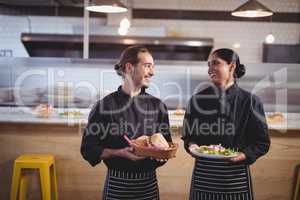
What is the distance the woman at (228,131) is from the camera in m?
3.34

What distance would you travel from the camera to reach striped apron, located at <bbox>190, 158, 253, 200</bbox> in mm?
3336

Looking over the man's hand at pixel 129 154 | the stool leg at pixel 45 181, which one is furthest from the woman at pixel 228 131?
the stool leg at pixel 45 181

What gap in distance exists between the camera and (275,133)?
167 inches

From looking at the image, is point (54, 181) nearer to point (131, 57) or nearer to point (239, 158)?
point (131, 57)

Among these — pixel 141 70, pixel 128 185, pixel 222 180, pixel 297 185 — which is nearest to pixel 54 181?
A: pixel 128 185

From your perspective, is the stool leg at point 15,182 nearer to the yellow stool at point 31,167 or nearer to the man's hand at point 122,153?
the yellow stool at point 31,167

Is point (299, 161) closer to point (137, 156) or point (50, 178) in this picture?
point (137, 156)

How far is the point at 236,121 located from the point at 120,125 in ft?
2.80

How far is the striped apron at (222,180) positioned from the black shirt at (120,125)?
0.34m

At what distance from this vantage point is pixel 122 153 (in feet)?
10.8

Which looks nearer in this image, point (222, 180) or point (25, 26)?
point (222, 180)

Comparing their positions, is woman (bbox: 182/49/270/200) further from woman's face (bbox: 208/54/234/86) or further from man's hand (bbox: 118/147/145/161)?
man's hand (bbox: 118/147/145/161)

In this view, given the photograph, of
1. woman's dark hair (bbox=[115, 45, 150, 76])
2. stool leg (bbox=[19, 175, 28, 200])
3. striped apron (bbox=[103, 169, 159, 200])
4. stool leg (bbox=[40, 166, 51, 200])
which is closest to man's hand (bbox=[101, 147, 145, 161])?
striped apron (bbox=[103, 169, 159, 200])

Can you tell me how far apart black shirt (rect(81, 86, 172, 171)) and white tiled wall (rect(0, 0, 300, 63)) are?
13.1 feet
